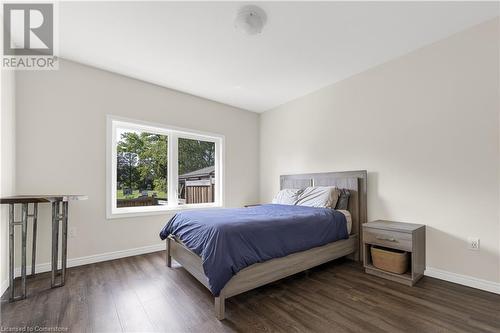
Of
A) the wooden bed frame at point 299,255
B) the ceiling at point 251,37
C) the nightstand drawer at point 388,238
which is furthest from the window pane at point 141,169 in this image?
the nightstand drawer at point 388,238

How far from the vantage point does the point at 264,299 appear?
2.05 m

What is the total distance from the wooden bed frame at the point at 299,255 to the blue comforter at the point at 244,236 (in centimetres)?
9

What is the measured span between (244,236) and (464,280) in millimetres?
2241

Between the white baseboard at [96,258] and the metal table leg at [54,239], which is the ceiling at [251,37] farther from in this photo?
the white baseboard at [96,258]

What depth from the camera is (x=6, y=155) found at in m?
2.26

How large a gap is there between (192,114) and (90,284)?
9.01 ft

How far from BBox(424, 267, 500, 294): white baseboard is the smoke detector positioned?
3.07m

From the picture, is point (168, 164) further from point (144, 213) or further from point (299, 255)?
point (299, 255)

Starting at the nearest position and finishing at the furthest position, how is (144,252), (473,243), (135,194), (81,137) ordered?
(473,243) → (81,137) → (144,252) → (135,194)

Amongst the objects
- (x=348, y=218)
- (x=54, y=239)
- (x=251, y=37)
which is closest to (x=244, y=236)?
(x=348, y=218)

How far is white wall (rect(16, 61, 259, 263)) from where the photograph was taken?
8.67 feet

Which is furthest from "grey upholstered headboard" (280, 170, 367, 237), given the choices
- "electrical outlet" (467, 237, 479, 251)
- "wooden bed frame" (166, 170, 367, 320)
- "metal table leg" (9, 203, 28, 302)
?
"metal table leg" (9, 203, 28, 302)

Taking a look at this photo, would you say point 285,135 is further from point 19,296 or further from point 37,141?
point 19,296

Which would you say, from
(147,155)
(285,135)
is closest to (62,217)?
(147,155)
